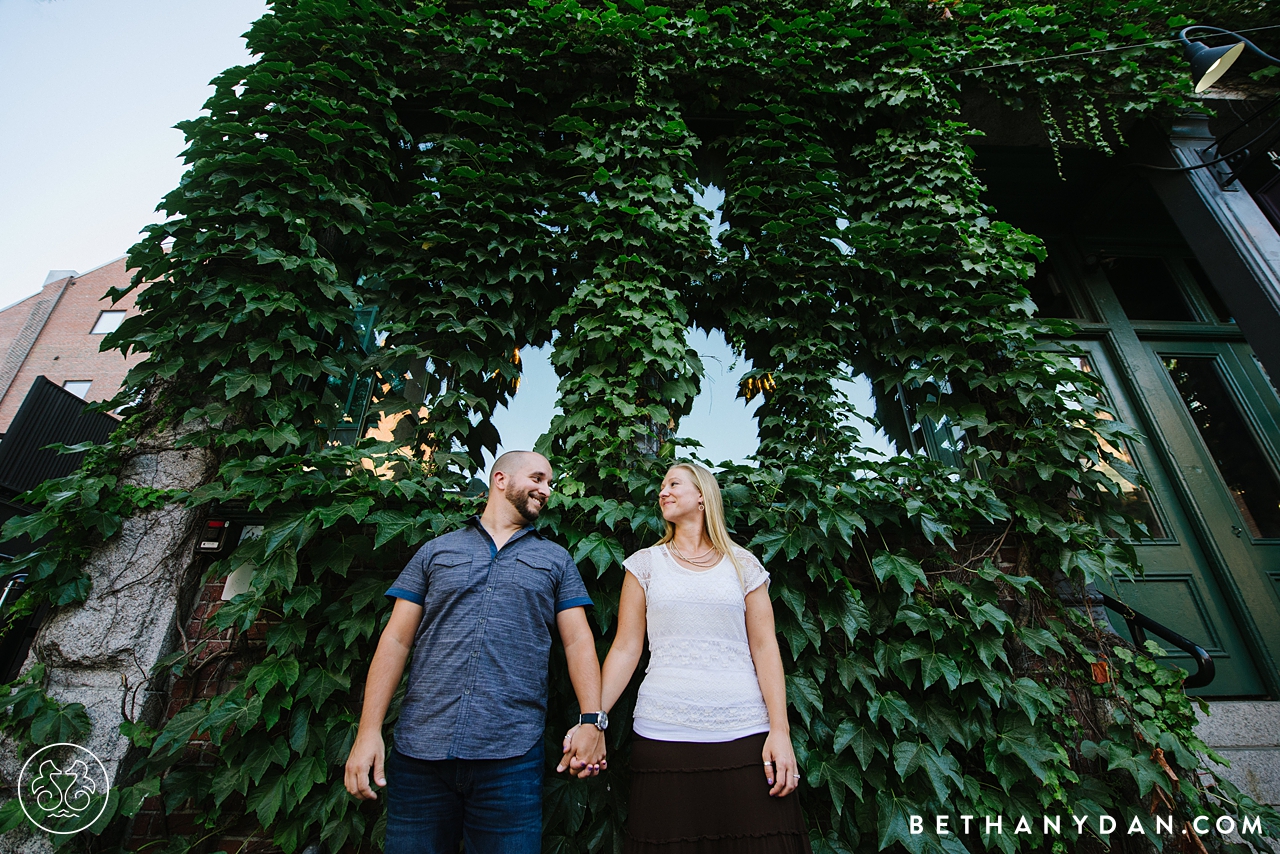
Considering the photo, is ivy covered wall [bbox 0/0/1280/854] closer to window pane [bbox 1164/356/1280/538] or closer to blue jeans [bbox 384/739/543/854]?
blue jeans [bbox 384/739/543/854]

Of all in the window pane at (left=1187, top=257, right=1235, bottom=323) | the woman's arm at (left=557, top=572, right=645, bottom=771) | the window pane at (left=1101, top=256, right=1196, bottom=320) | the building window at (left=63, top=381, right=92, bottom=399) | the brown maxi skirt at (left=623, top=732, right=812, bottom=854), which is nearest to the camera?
the brown maxi skirt at (left=623, top=732, right=812, bottom=854)

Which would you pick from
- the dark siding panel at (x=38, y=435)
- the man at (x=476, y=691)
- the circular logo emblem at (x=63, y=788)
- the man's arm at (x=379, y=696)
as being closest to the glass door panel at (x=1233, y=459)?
the man at (x=476, y=691)

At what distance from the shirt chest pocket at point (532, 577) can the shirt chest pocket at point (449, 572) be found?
0.16 metres

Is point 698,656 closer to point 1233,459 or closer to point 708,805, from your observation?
point 708,805

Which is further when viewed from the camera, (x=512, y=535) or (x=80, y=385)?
(x=80, y=385)

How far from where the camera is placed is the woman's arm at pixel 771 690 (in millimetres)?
1552

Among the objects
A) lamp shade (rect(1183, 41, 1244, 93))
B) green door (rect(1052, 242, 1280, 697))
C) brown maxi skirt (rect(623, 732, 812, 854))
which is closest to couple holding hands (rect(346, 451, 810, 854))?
brown maxi skirt (rect(623, 732, 812, 854))

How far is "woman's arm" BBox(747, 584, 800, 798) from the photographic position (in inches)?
61.1

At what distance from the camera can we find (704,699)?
1.62m

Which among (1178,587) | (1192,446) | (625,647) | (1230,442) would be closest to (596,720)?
(625,647)

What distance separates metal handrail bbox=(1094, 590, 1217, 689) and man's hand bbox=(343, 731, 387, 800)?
3.27m

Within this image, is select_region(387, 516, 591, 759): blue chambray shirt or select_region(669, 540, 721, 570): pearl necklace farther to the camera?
select_region(669, 540, 721, 570): pearl necklace

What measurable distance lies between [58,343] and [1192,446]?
1196 inches

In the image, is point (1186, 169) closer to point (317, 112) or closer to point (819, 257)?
point (819, 257)
